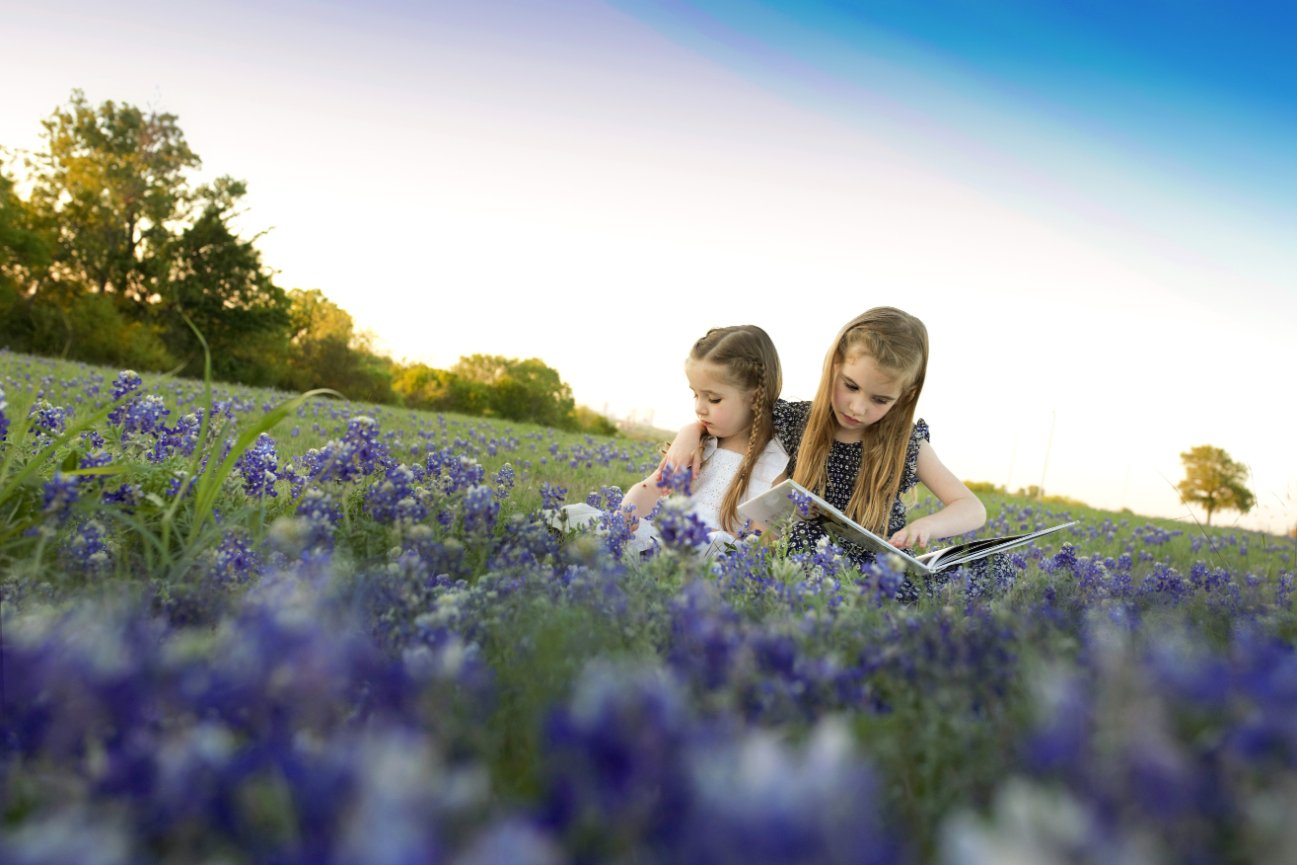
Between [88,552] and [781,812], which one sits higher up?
[781,812]

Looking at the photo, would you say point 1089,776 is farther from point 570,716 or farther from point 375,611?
point 375,611

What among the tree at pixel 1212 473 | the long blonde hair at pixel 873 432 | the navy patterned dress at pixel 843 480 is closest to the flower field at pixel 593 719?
the navy patterned dress at pixel 843 480

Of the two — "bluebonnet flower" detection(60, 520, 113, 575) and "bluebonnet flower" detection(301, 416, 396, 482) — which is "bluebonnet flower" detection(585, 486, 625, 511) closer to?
"bluebonnet flower" detection(301, 416, 396, 482)

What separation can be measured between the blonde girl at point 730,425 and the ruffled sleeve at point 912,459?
0.94 m

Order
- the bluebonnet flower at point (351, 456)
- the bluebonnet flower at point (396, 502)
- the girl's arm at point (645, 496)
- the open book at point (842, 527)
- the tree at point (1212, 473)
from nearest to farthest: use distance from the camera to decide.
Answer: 1. the bluebonnet flower at point (396, 502)
2. the open book at point (842, 527)
3. the bluebonnet flower at point (351, 456)
4. the girl's arm at point (645, 496)
5. the tree at point (1212, 473)

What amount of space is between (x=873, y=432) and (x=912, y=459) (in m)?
0.44

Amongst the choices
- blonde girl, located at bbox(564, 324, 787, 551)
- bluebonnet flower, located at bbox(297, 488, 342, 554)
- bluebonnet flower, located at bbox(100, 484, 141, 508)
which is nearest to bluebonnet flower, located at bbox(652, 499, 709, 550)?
bluebonnet flower, located at bbox(297, 488, 342, 554)

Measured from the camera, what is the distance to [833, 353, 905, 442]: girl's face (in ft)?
18.9

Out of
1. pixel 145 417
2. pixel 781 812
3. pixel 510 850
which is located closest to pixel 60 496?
pixel 145 417

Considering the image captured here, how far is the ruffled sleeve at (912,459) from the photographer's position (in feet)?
21.4

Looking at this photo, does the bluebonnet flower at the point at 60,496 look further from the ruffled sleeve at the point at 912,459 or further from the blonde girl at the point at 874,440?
the ruffled sleeve at the point at 912,459

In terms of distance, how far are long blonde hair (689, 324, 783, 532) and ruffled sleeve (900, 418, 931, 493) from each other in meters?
1.12

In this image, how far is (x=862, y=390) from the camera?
580cm

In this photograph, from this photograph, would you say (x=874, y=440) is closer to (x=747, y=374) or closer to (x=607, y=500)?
(x=747, y=374)
